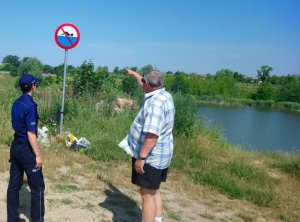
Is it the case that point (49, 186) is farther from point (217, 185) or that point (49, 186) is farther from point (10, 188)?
point (217, 185)

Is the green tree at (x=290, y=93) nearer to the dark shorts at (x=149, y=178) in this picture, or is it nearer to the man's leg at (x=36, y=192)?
the dark shorts at (x=149, y=178)

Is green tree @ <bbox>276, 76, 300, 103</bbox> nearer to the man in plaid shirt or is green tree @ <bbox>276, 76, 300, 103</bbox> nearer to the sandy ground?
the sandy ground

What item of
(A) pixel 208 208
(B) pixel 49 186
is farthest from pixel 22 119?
(A) pixel 208 208

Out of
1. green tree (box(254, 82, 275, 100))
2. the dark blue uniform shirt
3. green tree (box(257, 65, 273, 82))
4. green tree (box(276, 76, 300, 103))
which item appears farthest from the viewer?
green tree (box(257, 65, 273, 82))

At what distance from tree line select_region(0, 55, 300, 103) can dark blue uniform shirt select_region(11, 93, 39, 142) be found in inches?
→ 65.8

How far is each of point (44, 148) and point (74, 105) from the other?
282cm

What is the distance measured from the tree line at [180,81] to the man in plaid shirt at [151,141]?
1.01m

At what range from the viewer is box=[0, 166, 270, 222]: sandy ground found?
4.77m

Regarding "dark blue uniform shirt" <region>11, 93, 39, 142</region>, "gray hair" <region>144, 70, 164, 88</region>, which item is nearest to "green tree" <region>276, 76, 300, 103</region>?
"gray hair" <region>144, 70, 164, 88</region>

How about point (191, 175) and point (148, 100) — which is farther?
point (191, 175)

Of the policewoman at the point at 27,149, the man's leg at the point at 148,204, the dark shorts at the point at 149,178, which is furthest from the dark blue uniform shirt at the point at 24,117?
the man's leg at the point at 148,204

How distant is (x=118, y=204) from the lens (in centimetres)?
525

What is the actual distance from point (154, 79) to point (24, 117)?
1333mm

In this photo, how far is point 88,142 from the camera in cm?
803
